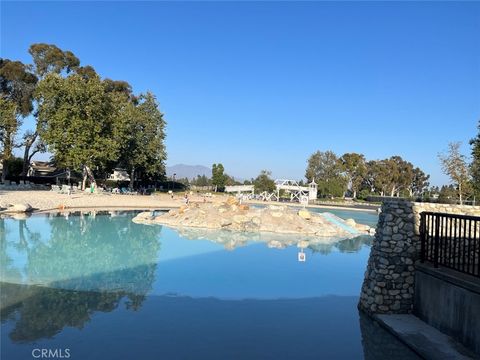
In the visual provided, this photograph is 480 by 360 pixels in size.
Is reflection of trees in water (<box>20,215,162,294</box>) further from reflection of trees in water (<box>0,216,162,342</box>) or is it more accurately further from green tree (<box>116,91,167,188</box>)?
green tree (<box>116,91,167,188</box>)

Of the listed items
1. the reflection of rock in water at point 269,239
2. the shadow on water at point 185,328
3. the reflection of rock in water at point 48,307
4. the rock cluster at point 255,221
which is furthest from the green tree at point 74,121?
the shadow on water at point 185,328

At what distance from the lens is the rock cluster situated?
75.5 ft

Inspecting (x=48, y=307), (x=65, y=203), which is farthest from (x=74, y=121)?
(x=48, y=307)

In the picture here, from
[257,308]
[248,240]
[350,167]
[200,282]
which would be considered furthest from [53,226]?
[350,167]

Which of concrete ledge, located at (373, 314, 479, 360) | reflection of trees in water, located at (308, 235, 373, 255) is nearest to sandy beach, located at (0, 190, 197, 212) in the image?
reflection of trees in water, located at (308, 235, 373, 255)

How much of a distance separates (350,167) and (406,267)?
70.8 metres

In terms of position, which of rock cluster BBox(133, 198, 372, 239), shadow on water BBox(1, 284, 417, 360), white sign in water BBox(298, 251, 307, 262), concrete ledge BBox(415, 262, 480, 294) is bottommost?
shadow on water BBox(1, 284, 417, 360)

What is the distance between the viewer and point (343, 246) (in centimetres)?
1925

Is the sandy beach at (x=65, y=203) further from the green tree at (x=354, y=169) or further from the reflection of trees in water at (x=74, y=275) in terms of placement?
the green tree at (x=354, y=169)

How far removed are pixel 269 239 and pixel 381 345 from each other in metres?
13.1

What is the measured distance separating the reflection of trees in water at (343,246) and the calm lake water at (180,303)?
79 centimetres

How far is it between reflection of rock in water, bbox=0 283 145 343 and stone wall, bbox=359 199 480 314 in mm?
4996

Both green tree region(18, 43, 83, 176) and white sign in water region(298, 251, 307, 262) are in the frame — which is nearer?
white sign in water region(298, 251, 307, 262)

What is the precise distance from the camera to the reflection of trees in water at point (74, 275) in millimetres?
7703
